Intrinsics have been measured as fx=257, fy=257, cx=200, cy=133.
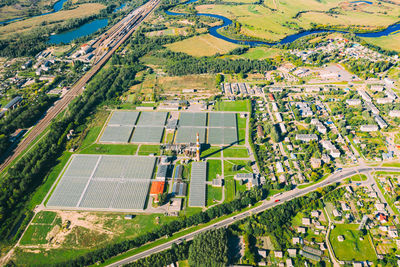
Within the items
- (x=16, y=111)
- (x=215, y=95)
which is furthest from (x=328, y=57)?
(x=16, y=111)

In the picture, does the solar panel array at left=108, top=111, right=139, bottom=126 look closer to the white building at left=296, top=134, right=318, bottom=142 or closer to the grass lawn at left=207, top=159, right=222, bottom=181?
the grass lawn at left=207, top=159, right=222, bottom=181

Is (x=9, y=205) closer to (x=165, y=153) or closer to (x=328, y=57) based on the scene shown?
(x=165, y=153)

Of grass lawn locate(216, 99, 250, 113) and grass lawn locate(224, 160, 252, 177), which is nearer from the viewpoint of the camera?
grass lawn locate(224, 160, 252, 177)

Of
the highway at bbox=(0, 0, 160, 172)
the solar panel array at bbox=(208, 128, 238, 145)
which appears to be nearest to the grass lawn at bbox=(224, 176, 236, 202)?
the solar panel array at bbox=(208, 128, 238, 145)

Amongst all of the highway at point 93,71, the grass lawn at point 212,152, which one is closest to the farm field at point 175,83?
the highway at point 93,71

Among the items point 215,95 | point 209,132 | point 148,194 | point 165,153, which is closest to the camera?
point 148,194

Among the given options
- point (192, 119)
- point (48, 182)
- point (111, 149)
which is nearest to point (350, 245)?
point (192, 119)

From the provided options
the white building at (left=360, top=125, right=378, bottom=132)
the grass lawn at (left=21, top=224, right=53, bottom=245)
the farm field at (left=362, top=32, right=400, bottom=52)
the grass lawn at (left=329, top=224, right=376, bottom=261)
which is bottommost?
the grass lawn at (left=21, top=224, right=53, bottom=245)
